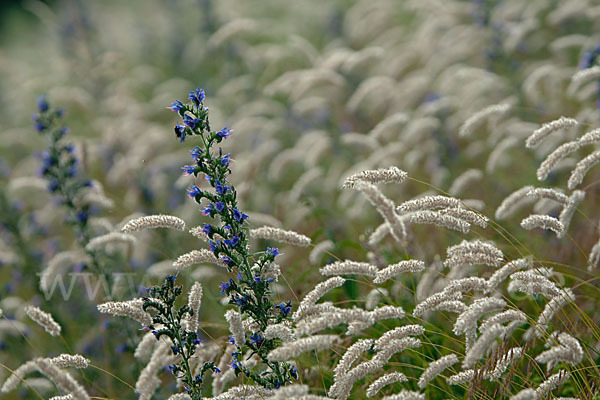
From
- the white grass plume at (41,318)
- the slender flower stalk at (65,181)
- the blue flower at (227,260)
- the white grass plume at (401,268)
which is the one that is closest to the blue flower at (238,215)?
the blue flower at (227,260)

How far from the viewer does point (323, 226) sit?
6395mm

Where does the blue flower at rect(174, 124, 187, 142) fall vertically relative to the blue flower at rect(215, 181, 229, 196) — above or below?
above

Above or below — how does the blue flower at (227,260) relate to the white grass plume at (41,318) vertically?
above

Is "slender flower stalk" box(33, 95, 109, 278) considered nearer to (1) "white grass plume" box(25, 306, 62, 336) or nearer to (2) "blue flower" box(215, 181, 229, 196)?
(1) "white grass plume" box(25, 306, 62, 336)

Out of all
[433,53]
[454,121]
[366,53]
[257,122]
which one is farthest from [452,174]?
[433,53]

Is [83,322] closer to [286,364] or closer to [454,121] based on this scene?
[286,364]

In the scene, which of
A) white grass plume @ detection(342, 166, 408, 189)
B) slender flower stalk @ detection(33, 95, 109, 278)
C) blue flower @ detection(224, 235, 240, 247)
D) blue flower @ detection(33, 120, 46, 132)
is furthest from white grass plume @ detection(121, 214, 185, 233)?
blue flower @ detection(33, 120, 46, 132)

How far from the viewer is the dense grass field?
3.16 meters

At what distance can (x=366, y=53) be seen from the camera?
297 inches

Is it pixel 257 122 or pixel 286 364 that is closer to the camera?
pixel 286 364

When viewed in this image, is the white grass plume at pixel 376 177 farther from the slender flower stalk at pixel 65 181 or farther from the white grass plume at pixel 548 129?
the slender flower stalk at pixel 65 181

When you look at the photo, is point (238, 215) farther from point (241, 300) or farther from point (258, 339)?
point (258, 339)

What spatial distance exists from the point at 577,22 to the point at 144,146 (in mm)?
6988

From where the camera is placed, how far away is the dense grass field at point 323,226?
10.4 ft
